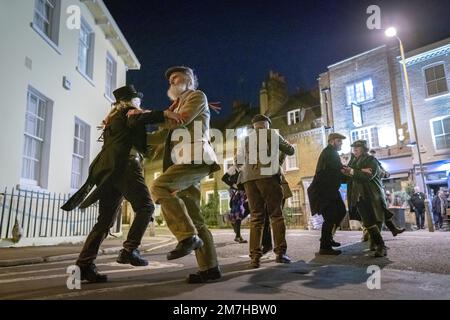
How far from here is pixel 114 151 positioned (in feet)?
11.8

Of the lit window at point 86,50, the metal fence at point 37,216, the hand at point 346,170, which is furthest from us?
the lit window at point 86,50

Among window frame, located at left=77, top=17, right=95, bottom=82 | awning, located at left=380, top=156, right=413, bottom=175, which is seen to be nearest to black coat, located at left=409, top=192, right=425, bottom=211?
awning, located at left=380, top=156, right=413, bottom=175

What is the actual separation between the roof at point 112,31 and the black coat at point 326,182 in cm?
1053

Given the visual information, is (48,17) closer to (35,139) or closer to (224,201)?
(35,139)

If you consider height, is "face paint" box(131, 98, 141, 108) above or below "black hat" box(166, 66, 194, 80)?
below

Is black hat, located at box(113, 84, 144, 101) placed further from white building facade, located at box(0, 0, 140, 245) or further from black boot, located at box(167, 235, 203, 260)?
white building facade, located at box(0, 0, 140, 245)

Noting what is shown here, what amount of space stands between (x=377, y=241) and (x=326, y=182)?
3.84ft

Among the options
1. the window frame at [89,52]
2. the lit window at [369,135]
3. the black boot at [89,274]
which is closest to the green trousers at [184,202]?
the black boot at [89,274]

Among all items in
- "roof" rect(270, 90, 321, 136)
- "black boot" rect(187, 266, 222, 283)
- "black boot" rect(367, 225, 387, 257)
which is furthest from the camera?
"roof" rect(270, 90, 321, 136)

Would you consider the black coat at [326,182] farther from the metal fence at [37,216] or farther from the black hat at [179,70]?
the metal fence at [37,216]

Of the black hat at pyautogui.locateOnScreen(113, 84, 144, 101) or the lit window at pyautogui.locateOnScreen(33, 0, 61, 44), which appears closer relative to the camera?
the black hat at pyautogui.locateOnScreen(113, 84, 144, 101)

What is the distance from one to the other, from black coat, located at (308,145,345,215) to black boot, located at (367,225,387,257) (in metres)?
0.74

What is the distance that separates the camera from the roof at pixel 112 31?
12.7 meters

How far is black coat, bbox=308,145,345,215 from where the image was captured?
18.7 ft
